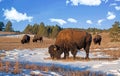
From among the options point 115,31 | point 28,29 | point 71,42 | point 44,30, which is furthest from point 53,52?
point 28,29

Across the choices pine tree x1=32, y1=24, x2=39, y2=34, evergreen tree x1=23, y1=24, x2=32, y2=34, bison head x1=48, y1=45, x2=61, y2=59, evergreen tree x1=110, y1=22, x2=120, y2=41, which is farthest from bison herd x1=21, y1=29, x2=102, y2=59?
evergreen tree x1=23, y1=24, x2=32, y2=34

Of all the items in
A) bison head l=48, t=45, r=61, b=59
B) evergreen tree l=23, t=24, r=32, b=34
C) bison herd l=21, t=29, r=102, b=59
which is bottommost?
bison head l=48, t=45, r=61, b=59

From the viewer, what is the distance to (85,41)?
2416 cm

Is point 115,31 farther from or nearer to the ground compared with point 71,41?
farther from the ground

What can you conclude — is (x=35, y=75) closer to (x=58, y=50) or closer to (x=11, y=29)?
(x=58, y=50)

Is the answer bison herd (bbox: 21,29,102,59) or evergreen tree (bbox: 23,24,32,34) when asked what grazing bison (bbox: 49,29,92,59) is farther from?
evergreen tree (bbox: 23,24,32,34)

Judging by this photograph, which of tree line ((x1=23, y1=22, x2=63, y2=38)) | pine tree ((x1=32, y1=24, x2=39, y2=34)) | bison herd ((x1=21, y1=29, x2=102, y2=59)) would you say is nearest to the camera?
bison herd ((x1=21, y1=29, x2=102, y2=59))

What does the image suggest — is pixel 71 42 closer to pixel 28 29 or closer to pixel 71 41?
pixel 71 41

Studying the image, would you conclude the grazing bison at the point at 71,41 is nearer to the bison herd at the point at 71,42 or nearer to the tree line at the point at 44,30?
the bison herd at the point at 71,42

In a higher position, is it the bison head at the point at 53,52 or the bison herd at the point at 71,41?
the bison herd at the point at 71,41

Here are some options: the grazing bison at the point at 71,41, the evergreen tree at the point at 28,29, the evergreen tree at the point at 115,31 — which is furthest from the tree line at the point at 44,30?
the grazing bison at the point at 71,41

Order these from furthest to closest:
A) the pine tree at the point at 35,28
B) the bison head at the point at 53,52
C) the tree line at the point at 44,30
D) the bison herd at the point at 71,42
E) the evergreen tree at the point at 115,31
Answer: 1. the pine tree at the point at 35,28
2. the tree line at the point at 44,30
3. the evergreen tree at the point at 115,31
4. the bison herd at the point at 71,42
5. the bison head at the point at 53,52

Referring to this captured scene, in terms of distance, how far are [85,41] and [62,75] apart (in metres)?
12.6

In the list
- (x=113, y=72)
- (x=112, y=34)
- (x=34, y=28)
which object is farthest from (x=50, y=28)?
(x=113, y=72)
